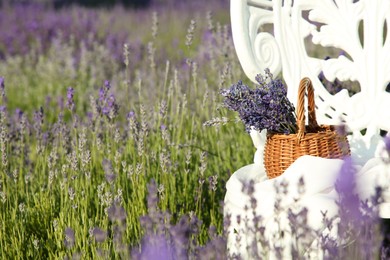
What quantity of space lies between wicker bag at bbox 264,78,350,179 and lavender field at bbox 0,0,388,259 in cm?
26

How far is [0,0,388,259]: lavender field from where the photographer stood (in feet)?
7.83

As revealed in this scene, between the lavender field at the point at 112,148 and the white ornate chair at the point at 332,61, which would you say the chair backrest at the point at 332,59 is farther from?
the lavender field at the point at 112,148

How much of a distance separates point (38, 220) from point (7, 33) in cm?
656

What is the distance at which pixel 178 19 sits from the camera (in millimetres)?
11016

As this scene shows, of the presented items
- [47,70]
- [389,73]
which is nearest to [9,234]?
[389,73]

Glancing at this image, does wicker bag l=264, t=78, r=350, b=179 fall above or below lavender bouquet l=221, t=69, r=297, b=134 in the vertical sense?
below

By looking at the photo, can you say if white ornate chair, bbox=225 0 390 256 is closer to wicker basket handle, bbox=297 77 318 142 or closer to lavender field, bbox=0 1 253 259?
wicker basket handle, bbox=297 77 318 142

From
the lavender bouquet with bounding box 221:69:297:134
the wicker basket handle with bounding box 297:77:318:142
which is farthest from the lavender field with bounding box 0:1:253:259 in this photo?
the wicker basket handle with bounding box 297:77:318:142

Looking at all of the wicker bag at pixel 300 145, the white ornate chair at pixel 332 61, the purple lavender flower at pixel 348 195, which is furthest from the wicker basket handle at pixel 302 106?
the purple lavender flower at pixel 348 195

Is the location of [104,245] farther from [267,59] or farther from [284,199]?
[267,59]

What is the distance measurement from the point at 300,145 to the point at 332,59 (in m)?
0.66

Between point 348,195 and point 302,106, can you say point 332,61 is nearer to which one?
point 302,106

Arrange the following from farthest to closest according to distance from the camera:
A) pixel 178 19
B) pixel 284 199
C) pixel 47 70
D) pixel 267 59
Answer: pixel 178 19 → pixel 47 70 → pixel 267 59 → pixel 284 199

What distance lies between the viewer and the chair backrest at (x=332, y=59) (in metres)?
3.13
